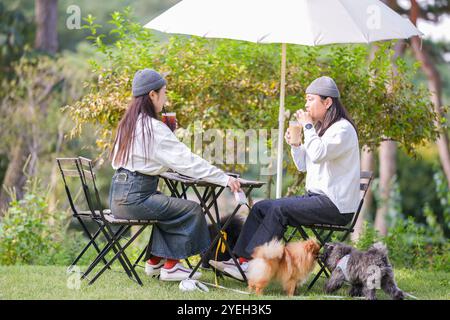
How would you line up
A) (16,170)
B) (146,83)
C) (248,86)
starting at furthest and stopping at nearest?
1. (16,170)
2. (248,86)
3. (146,83)

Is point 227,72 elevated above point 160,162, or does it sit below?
above

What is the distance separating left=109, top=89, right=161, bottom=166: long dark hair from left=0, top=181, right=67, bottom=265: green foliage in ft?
7.14

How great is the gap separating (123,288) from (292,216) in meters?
1.19

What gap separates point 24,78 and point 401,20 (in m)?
8.28

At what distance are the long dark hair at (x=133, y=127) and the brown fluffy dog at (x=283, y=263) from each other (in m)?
0.98

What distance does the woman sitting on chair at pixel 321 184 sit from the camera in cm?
493

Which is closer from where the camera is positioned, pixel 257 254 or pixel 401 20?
pixel 257 254

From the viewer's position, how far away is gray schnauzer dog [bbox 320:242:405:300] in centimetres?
477

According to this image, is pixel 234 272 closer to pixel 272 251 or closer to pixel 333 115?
pixel 272 251

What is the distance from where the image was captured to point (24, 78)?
12562 millimetres

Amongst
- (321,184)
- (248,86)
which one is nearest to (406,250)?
(248,86)

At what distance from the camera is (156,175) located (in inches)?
195
